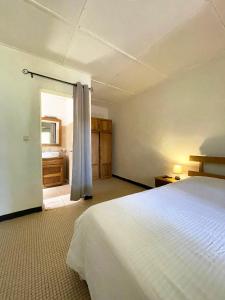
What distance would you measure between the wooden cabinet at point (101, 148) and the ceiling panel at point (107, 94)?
66cm

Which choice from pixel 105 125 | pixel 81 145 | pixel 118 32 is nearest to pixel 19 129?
pixel 81 145

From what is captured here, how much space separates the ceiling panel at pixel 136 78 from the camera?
2715 millimetres

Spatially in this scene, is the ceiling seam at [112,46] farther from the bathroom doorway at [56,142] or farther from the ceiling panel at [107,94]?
the bathroom doorway at [56,142]

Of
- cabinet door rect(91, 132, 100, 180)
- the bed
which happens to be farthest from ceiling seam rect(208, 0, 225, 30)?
cabinet door rect(91, 132, 100, 180)

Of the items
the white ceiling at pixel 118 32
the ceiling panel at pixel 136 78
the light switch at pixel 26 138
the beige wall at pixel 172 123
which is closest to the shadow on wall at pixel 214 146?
the beige wall at pixel 172 123

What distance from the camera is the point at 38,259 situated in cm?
146

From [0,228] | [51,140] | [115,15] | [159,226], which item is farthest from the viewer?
[51,140]

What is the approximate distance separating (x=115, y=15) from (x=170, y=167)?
2635 millimetres

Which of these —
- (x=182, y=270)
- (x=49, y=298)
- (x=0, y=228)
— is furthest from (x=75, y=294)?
(x=0, y=228)

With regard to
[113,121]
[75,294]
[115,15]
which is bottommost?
[75,294]

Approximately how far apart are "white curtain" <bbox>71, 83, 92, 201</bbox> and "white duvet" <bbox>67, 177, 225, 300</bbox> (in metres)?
1.58

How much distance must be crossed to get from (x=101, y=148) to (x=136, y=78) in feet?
7.42

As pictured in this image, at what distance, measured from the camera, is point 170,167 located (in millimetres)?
3082

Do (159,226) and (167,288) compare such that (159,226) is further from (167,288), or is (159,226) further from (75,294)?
(75,294)
